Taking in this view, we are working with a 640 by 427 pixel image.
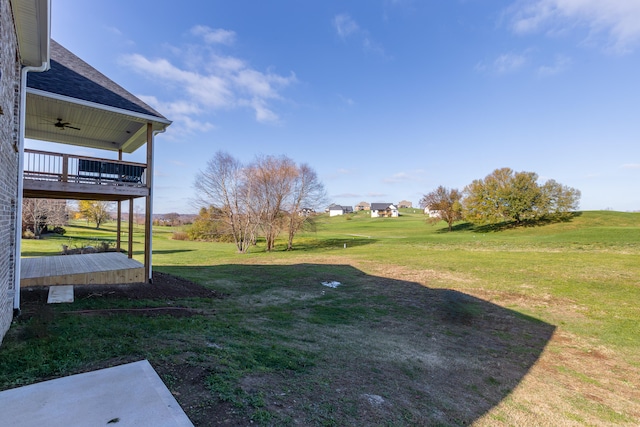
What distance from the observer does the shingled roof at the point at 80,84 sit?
6.31m

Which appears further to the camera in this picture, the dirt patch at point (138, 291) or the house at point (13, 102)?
the dirt patch at point (138, 291)

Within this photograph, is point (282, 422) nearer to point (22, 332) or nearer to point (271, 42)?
point (22, 332)

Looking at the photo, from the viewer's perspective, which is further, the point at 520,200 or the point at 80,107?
the point at 520,200

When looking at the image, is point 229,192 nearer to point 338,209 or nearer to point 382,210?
point 382,210

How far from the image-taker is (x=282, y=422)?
2428 mm

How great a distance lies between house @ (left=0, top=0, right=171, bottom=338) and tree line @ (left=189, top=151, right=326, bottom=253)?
11.0 metres

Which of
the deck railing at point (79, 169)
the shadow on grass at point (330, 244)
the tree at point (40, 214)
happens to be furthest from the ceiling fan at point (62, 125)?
the tree at point (40, 214)

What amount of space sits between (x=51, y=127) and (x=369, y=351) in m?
11.3

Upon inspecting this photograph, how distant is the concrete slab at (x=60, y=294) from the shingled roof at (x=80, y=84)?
4293 mm

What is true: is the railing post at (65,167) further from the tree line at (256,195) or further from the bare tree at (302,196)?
the bare tree at (302,196)

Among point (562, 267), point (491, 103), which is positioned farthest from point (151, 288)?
point (491, 103)

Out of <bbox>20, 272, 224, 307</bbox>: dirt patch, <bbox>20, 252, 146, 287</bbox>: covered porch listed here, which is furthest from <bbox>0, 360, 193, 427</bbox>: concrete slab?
<bbox>20, 252, 146, 287</bbox>: covered porch

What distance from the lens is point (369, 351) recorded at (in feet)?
16.0

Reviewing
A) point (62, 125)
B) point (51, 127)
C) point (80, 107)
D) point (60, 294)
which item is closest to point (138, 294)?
point (60, 294)
